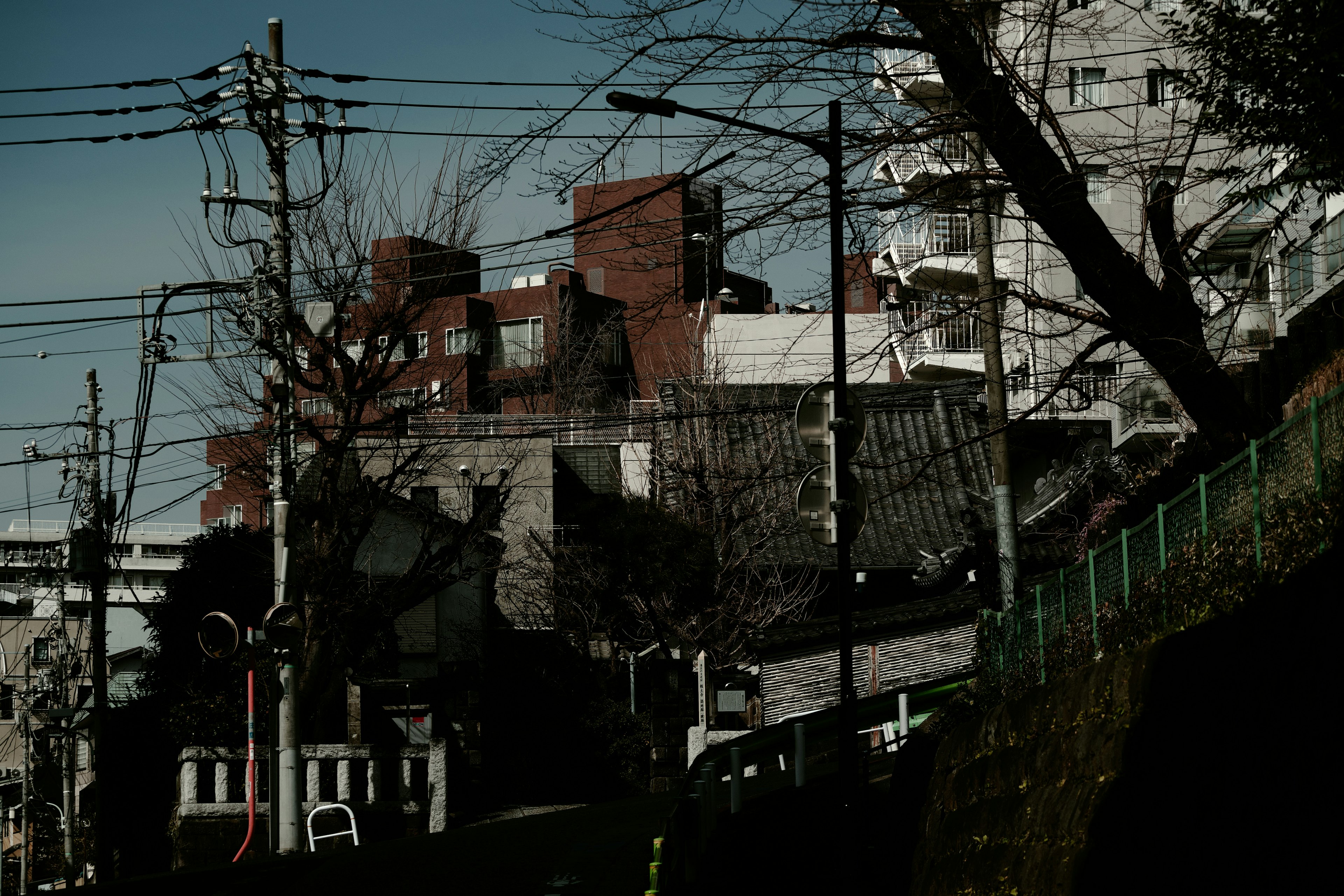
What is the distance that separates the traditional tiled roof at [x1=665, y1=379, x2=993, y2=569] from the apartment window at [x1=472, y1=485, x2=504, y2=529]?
6039 millimetres

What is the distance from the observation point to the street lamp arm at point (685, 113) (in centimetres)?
1068

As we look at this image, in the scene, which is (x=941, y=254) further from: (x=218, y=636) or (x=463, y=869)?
(x=218, y=636)

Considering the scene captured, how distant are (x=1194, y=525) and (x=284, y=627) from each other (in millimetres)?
11161

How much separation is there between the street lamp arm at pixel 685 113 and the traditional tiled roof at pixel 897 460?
1480 centimetres

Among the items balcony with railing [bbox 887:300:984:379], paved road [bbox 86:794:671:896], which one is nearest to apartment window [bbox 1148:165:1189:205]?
balcony with railing [bbox 887:300:984:379]

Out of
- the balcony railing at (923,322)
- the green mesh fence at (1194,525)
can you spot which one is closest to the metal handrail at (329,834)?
the green mesh fence at (1194,525)

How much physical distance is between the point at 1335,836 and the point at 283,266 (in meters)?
15.7

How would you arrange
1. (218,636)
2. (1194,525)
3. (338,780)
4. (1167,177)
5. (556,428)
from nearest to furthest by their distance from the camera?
(1194,525) → (1167,177) → (338,780) → (218,636) → (556,428)

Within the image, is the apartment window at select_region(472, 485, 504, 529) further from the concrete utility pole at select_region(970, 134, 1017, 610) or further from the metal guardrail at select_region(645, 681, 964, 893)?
the concrete utility pole at select_region(970, 134, 1017, 610)

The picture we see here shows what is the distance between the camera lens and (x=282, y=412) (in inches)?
682

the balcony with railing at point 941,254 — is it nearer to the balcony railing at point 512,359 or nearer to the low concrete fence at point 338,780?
the low concrete fence at point 338,780

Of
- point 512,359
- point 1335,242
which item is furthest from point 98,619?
point 512,359

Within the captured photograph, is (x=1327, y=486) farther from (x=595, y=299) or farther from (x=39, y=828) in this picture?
(x=595, y=299)

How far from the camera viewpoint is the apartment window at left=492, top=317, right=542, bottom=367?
54.9 metres
